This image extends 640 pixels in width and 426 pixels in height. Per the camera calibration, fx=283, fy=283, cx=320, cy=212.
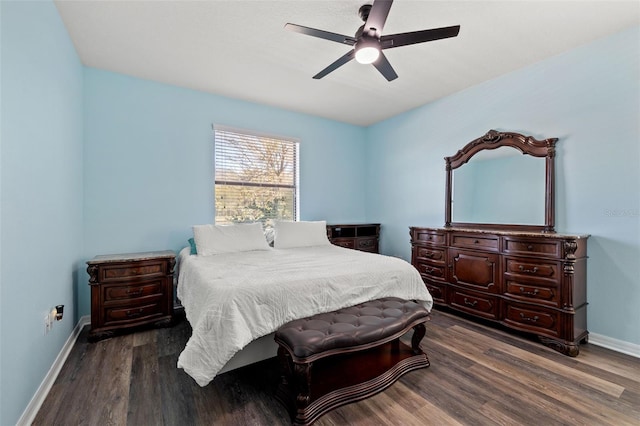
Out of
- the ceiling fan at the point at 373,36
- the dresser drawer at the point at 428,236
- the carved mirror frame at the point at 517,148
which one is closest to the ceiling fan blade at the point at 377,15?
the ceiling fan at the point at 373,36

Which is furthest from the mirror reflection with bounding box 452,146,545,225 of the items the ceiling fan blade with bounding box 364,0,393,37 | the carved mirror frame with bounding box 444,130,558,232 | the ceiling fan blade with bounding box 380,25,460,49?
the ceiling fan blade with bounding box 364,0,393,37

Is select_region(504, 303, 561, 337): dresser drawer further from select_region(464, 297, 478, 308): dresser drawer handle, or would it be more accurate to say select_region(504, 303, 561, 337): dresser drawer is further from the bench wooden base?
the bench wooden base

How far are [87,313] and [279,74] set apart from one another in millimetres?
3283

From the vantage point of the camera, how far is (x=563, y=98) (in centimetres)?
277

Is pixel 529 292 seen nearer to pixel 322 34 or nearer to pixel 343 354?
pixel 343 354

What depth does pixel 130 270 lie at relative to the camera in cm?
278

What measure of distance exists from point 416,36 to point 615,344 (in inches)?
120

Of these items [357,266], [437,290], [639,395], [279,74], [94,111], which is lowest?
[639,395]

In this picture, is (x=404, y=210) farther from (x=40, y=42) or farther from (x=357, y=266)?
(x=40, y=42)

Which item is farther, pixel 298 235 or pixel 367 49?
pixel 298 235

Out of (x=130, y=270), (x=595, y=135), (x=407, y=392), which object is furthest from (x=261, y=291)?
(x=595, y=135)

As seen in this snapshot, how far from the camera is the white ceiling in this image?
2.14m

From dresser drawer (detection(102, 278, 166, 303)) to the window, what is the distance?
3.67ft

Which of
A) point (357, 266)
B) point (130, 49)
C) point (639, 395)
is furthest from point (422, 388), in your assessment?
point (130, 49)
